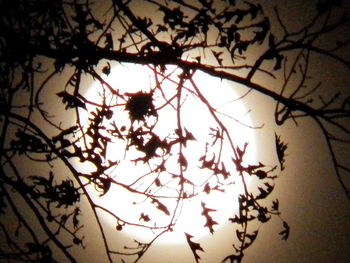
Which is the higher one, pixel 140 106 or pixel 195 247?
pixel 140 106

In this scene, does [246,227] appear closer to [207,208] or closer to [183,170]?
[207,208]

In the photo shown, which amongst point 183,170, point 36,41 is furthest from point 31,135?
point 183,170

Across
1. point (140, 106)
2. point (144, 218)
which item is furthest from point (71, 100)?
point (144, 218)

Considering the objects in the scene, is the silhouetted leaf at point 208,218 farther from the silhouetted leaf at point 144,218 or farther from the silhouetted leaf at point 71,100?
the silhouetted leaf at point 71,100

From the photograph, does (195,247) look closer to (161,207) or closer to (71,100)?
(161,207)

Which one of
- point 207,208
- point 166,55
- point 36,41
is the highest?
Result: point 36,41

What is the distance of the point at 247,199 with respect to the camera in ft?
10.5

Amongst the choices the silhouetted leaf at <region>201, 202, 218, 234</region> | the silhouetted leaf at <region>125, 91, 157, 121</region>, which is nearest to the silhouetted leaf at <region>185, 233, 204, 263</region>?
the silhouetted leaf at <region>201, 202, 218, 234</region>

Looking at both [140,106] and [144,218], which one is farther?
[144,218]

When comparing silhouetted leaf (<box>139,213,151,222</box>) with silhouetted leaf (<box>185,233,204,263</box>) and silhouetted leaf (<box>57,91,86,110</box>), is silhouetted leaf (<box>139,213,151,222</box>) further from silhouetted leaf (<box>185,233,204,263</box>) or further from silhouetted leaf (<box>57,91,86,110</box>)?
silhouetted leaf (<box>57,91,86,110</box>)

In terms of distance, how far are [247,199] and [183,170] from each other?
627 millimetres

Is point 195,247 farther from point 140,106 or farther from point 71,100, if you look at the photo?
point 71,100

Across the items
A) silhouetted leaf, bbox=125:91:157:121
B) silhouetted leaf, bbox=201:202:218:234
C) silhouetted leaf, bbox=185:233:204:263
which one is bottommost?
silhouetted leaf, bbox=185:233:204:263

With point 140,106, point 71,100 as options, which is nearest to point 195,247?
point 140,106
